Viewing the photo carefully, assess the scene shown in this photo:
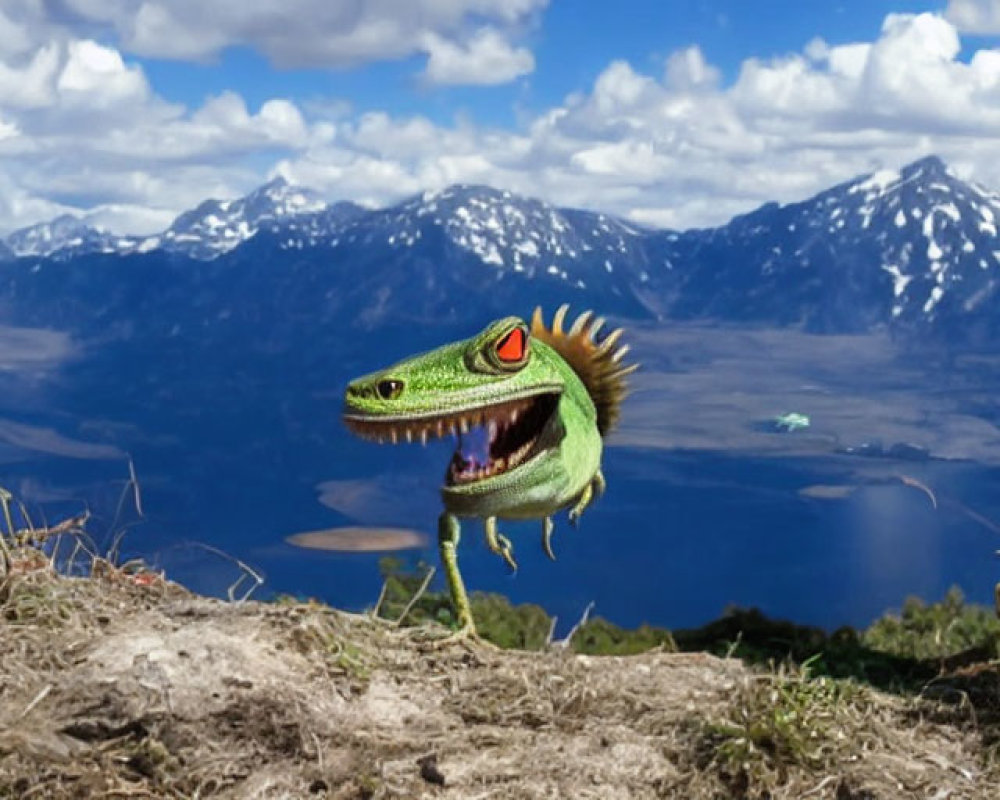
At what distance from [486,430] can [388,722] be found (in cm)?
155

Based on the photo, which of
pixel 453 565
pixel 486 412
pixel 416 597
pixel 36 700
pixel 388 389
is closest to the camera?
pixel 36 700

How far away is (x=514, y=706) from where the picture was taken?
283 inches

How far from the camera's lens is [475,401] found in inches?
275

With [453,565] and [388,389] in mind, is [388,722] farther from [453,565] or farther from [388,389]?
[388,389]

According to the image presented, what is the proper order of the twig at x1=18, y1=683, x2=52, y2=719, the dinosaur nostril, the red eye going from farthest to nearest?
1. the red eye
2. the dinosaur nostril
3. the twig at x1=18, y1=683, x2=52, y2=719

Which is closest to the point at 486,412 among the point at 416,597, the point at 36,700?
the point at 416,597

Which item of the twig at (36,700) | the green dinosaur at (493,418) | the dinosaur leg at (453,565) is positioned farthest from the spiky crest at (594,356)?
the twig at (36,700)

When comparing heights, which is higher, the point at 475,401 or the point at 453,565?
the point at 475,401

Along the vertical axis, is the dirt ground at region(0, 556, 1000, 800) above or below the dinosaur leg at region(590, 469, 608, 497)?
below

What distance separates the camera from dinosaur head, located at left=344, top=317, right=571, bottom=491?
6848mm

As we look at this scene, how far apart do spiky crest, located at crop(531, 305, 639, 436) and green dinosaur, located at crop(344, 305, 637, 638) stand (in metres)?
0.26

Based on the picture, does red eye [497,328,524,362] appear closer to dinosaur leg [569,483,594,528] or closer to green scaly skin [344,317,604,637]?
green scaly skin [344,317,604,637]

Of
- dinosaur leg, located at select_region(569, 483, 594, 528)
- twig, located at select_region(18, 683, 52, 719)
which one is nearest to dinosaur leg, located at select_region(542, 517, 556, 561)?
dinosaur leg, located at select_region(569, 483, 594, 528)

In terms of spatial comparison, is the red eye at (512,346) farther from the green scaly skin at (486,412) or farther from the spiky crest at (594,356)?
the spiky crest at (594,356)
